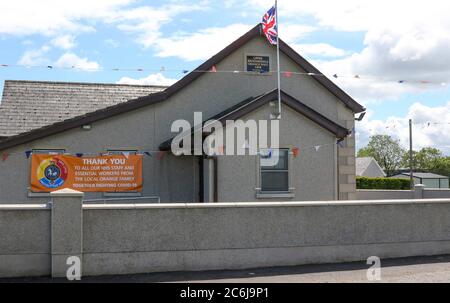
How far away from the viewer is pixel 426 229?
35.6 feet

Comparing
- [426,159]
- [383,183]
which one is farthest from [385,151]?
[383,183]

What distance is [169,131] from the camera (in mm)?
16281

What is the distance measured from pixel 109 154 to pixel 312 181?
5.73 meters

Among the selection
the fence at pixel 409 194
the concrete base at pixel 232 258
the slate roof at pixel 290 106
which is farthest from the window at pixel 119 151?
the fence at pixel 409 194

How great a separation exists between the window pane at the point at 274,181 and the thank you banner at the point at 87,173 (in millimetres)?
3720

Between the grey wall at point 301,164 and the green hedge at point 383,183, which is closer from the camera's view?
the grey wall at point 301,164

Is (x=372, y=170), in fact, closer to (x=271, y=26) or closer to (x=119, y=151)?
(x=271, y=26)

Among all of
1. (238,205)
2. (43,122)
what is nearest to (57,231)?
(238,205)

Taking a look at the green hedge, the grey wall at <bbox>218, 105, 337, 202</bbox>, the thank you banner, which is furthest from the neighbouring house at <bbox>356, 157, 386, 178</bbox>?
the thank you banner

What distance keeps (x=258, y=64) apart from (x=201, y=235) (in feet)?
29.4

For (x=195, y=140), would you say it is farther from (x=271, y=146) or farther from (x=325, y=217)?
(x=325, y=217)

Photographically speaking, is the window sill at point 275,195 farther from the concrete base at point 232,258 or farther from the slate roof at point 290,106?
the concrete base at point 232,258

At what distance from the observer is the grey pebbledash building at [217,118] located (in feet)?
48.4
